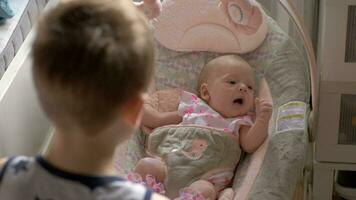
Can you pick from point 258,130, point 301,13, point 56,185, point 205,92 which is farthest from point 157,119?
point 56,185

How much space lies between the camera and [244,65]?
1.86 metres

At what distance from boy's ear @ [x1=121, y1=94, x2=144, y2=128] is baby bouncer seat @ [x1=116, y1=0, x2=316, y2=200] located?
0.71m

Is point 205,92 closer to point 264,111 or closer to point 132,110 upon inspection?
point 264,111

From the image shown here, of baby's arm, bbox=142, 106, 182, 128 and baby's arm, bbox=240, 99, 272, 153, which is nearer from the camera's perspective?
baby's arm, bbox=240, 99, 272, 153

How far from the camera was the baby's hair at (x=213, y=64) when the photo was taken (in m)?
1.88

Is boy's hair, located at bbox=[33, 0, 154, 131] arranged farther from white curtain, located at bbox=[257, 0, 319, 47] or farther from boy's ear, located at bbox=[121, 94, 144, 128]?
white curtain, located at bbox=[257, 0, 319, 47]

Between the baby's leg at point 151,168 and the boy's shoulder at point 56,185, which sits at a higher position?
the boy's shoulder at point 56,185

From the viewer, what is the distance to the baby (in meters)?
1.62

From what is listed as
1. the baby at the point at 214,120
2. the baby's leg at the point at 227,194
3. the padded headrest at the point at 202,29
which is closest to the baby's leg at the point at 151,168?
the baby at the point at 214,120

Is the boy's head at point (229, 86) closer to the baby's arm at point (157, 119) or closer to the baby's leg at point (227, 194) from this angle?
the baby's arm at point (157, 119)

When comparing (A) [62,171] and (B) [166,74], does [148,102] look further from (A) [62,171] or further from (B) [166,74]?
(A) [62,171]

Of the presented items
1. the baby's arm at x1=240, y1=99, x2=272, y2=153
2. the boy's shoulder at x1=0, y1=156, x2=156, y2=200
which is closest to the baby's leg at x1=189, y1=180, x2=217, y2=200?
the baby's arm at x1=240, y1=99, x2=272, y2=153

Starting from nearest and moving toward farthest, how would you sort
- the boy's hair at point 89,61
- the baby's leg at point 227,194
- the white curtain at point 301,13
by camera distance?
the boy's hair at point 89,61
the baby's leg at point 227,194
the white curtain at point 301,13

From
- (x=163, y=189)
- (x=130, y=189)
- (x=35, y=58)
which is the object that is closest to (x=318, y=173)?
(x=163, y=189)
